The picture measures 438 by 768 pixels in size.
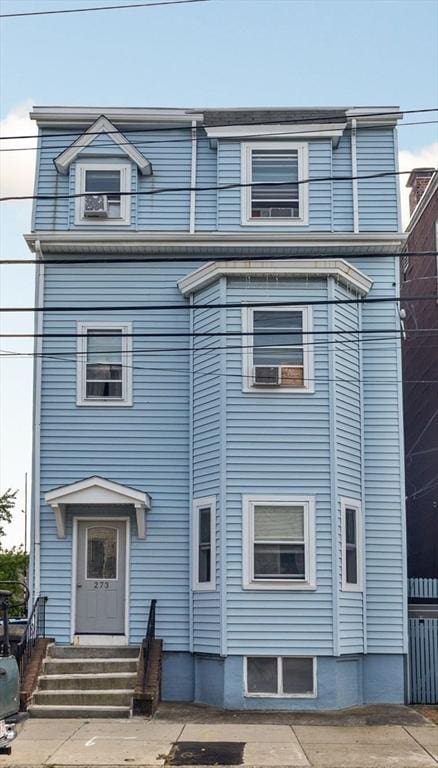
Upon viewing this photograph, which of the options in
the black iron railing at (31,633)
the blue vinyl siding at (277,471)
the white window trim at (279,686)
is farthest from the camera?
the blue vinyl siding at (277,471)

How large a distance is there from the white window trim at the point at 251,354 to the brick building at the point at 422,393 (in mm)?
6117

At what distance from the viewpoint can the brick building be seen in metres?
24.3

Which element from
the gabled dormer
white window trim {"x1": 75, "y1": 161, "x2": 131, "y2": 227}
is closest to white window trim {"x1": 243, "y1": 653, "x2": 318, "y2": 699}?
white window trim {"x1": 75, "y1": 161, "x2": 131, "y2": 227}

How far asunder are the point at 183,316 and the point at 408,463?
9.73 m

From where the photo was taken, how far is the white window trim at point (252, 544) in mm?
17656

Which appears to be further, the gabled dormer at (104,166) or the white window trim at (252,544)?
the gabled dormer at (104,166)

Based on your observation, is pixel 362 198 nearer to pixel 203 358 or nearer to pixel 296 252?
pixel 296 252

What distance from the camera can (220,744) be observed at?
14297 millimetres

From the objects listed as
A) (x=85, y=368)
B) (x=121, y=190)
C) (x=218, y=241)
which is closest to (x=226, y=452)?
(x=85, y=368)

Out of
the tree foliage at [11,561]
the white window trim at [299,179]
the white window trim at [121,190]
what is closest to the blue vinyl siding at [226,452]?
the white window trim at [121,190]

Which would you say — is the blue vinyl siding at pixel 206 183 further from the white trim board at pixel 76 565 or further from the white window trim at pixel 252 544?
the white trim board at pixel 76 565

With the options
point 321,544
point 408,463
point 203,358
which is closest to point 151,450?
point 203,358

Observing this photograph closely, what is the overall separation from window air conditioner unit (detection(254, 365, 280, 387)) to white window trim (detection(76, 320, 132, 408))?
242cm

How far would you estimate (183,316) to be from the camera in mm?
19547
